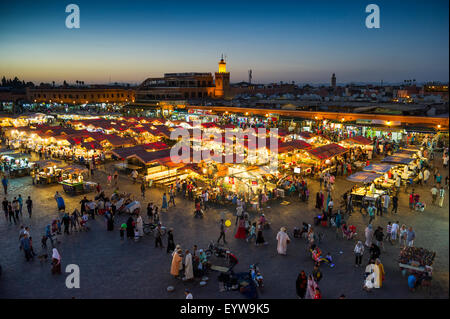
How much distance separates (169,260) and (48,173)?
10.8m

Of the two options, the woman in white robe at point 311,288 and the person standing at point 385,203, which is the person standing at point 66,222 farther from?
the person standing at point 385,203

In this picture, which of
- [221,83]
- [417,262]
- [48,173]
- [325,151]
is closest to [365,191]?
[325,151]

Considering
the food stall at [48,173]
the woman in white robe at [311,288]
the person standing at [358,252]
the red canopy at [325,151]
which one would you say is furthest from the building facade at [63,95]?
the woman in white robe at [311,288]

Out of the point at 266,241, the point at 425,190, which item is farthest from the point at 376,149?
the point at 266,241

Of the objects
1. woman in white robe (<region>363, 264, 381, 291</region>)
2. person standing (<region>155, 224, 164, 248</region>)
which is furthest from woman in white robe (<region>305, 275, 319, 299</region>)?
person standing (<region>155, 224, 164, 248</region>)

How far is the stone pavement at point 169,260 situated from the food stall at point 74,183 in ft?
6.61

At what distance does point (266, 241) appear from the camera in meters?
9.11

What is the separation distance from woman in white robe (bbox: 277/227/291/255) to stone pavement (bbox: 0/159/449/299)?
7.0 inches

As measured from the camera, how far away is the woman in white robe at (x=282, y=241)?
8031 millimetres

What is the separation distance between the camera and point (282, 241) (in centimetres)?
809

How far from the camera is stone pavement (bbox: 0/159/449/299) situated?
662 cm

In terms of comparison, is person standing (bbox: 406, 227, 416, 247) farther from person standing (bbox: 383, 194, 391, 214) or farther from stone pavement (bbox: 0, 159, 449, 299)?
person standing (bbox: 383, 194, 391, 214)
